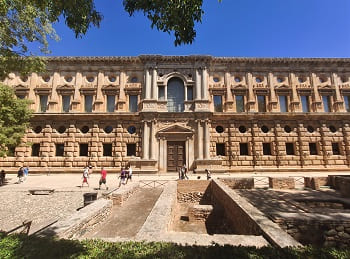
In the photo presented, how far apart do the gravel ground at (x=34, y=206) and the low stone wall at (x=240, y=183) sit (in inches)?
399

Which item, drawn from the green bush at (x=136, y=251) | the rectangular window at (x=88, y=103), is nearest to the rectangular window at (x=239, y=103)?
the rectangular window at (x=88, y=103)

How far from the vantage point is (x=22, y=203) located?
10.5 m

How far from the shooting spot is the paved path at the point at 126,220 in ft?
19.1

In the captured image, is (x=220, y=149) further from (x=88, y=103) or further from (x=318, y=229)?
(x=88, y=103)

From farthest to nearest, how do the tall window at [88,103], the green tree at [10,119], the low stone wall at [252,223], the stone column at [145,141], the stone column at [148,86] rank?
the tall window at [88,103] < the stone column at [148,86] < the stone column at [145,141] < the green tree at [10,119] < the low stone wall at [252,223]

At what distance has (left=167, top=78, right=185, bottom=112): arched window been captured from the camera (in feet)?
71.5

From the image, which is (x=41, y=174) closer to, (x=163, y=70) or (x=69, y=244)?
(x=163, y=70)

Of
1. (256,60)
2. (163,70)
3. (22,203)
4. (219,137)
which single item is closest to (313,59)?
(256,60)

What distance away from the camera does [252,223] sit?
5281mm

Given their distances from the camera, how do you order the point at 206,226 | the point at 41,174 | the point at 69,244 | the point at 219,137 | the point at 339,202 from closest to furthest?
the point at 69,244, the point at 206,226, the point at 339,202, the point at 41,174, the point at 219,137

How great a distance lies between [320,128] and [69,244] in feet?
86.7

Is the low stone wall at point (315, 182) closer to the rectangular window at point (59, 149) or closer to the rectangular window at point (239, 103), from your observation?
the rectangular window at point (239, 103)

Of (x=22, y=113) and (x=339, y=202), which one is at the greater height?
(x=22, y=113)

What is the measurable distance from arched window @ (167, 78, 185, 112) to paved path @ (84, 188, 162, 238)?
13.0m
